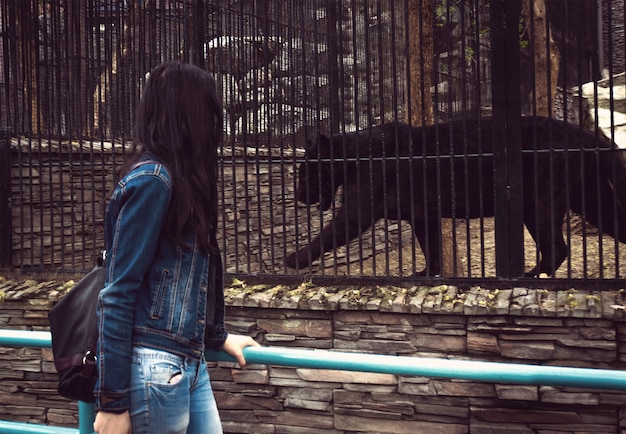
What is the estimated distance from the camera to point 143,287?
2.00 metres

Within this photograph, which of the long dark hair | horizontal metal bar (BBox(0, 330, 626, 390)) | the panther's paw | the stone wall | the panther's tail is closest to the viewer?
horizontal metal bar (BBox(0, 330, 626, 390))

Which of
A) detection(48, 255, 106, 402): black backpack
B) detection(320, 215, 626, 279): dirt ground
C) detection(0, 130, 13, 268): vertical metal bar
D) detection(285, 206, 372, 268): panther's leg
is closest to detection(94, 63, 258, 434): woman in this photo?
detection(48, 255, 106, 402): black backpack

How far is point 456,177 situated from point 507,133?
23.2 inches

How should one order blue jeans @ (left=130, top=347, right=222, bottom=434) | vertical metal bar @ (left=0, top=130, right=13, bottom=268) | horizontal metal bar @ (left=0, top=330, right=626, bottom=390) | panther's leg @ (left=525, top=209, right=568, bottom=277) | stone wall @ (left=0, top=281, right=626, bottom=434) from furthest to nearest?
vertical metal bar @ (left=0, top=130, right=13, bottom=268)
panther's leg @ (left=525, top=209, right=568, bottom=277)
stone wall @ (left=0, top=281, right=626, bottom=434)
blue jeans @ (left=130, top=347, right=222, bottom=434)
horizontal metal bar @ (left=0, top=330, right=626, bottom=390)

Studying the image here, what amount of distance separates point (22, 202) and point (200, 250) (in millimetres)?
3985

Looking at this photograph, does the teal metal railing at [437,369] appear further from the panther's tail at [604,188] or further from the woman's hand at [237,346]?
the panther's tail at [604,188]

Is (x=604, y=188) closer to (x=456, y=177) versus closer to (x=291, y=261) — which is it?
(x=456, y=177)

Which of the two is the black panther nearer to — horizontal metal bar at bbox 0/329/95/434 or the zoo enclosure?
the zoo enclosure

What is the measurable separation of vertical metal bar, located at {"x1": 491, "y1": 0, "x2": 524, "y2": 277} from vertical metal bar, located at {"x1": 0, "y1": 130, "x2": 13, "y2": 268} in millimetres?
3608

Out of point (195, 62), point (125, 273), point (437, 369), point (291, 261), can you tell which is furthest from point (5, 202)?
point (437, 369)

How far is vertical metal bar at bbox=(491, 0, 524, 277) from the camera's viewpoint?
4613 millimetres

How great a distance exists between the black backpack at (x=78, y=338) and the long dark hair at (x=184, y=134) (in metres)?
0.30

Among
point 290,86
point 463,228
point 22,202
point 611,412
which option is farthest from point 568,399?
point 463,228

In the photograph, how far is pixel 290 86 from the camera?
520 centimetres
